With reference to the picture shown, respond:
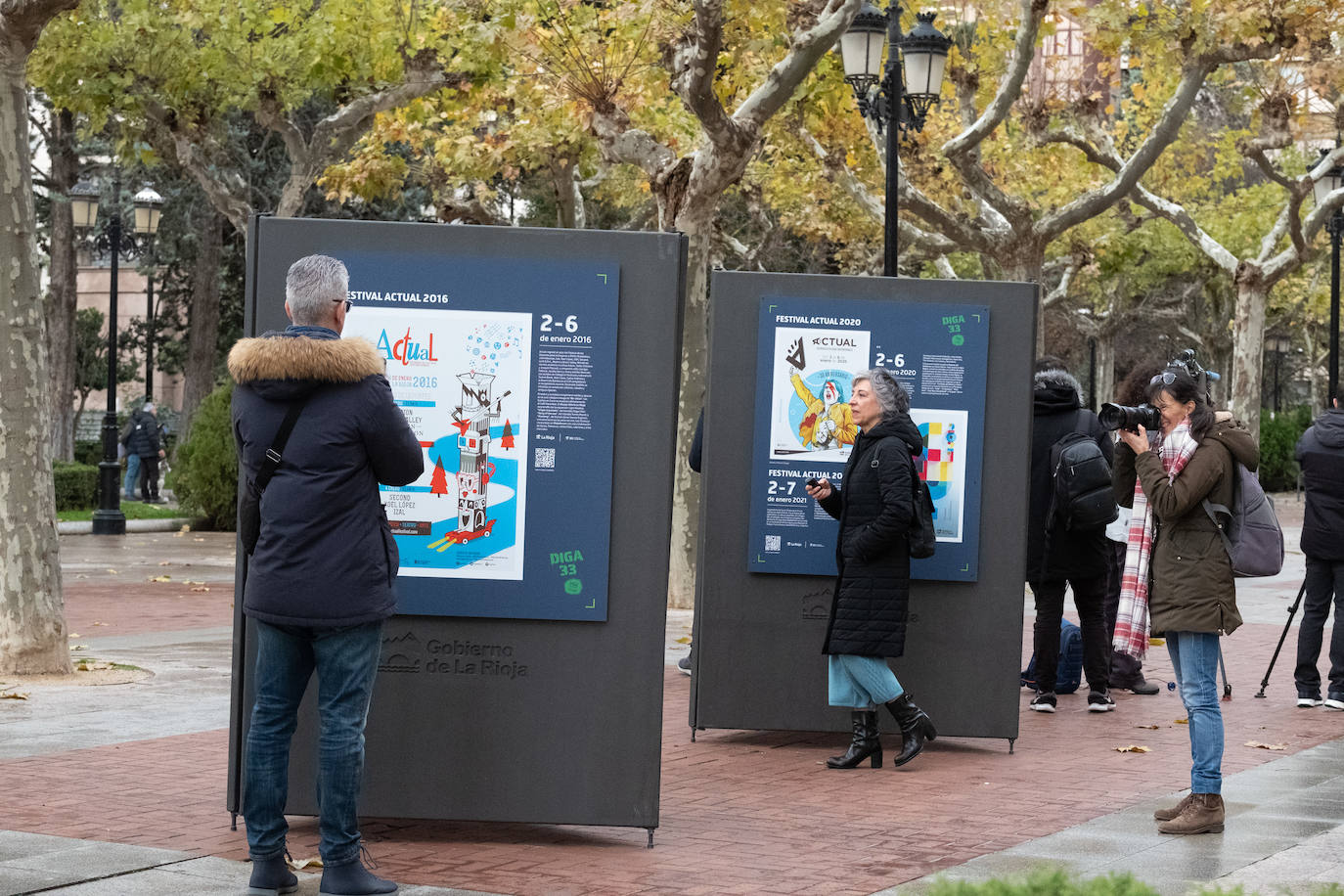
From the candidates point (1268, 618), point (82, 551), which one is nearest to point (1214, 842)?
point (1268, 618)

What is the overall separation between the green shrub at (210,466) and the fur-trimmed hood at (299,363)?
18.2 meters

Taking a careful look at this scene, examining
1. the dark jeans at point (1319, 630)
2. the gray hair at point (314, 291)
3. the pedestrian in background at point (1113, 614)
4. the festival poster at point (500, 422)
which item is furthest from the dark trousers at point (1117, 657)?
the gray hair at point (314, 291)

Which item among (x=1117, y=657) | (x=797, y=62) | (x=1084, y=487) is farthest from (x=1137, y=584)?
(x=797, y=62)

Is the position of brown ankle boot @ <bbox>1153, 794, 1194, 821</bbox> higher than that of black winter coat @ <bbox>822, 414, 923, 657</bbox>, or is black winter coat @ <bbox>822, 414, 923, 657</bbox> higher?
black winter coat @ <bbox>822, 414, 923, 657</bbox>

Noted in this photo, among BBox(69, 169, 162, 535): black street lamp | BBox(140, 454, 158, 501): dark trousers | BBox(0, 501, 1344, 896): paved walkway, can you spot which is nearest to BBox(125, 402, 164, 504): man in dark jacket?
BBox(140, 454, 158, 501): dark trousers

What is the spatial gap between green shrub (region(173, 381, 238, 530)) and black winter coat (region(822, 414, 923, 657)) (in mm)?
16412

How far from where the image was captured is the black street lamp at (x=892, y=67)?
15.6m

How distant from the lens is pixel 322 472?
5344mm

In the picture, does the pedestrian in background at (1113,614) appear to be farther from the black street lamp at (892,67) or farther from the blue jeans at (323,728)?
the blue jeans at (323,728)

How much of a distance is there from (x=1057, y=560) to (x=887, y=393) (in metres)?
2.59

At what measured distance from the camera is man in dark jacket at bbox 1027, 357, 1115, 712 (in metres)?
10.2

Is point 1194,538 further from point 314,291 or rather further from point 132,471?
point 132,471

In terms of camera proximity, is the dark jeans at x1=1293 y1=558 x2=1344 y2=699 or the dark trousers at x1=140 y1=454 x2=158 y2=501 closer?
the dark jeans at x1=1293 y1=558 x2=1344 y2=699

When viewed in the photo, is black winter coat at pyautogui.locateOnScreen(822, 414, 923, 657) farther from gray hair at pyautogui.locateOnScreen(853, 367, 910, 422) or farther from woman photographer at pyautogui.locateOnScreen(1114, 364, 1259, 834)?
woman photographer at pyautogui.locateOnScreen(1114, 364, 1259, 834)
